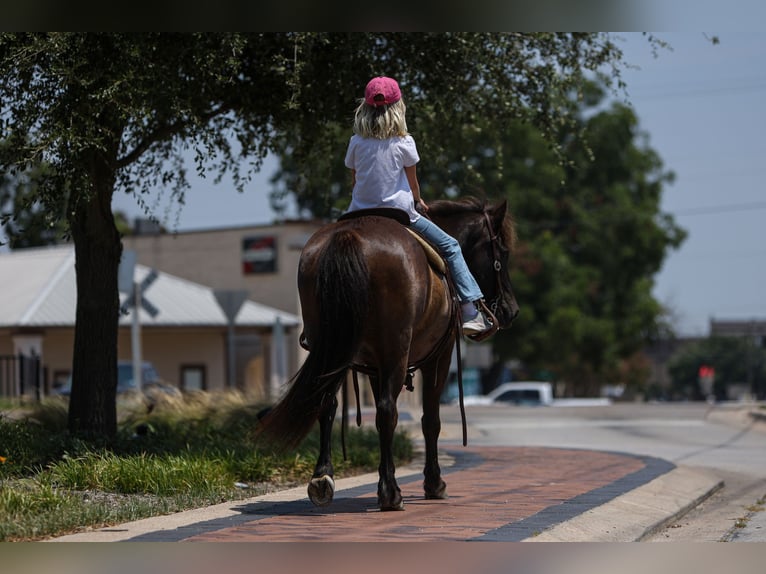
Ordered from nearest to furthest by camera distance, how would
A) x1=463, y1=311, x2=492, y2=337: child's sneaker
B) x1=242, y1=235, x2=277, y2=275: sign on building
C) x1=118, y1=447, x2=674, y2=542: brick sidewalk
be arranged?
1. x1=118, y1=447, x2=674, y2=542: brick sidewalk
2. x1=463, y1=311, x2=492, y2=337: child's sneaker
3. x1=242, y1=235, x2=277, y2=275: sign on building

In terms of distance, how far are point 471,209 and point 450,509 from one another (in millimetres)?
2363

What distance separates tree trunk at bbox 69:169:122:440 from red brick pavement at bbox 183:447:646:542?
10.5 feet

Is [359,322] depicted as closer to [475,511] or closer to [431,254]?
[431,254]

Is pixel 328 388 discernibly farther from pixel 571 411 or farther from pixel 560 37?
pixel 571 411

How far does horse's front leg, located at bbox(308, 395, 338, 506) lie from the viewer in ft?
25.4

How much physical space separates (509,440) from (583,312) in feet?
127

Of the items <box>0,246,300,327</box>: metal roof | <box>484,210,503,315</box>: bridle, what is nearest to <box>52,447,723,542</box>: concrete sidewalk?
<box>484,210,503,315</box>: bridle

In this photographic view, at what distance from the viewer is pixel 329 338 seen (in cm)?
772

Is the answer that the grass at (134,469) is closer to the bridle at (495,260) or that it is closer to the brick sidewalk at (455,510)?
the brick sidewalk at (455,510)

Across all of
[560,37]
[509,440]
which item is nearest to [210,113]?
[560,37]

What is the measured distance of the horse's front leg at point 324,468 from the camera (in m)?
7.74

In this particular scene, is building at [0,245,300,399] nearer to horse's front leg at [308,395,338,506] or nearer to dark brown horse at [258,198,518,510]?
horse's front leg at [308,395,338,506]

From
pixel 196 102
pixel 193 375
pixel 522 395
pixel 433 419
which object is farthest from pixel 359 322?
pixel 522 395
